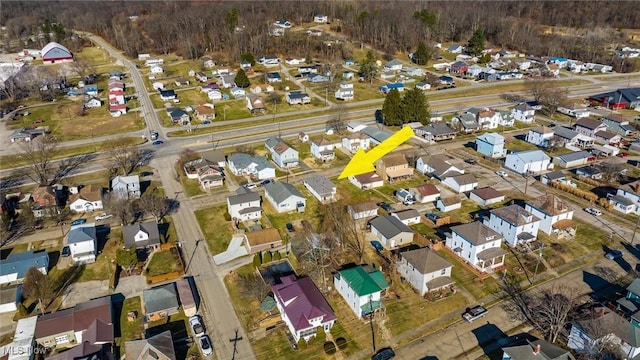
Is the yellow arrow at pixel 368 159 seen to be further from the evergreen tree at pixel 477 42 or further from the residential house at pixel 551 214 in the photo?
the evergreen tree at pixel 477 42

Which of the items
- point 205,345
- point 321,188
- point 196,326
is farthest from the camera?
point 321,188

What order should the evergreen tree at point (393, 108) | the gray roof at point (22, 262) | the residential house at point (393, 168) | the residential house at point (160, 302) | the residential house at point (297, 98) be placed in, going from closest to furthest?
the residential house at point (160, 302), the gray roof at point (22, 262), the residential house at point (393, 168), the evergreen tree at point (393, 108), the residential house at point (297, 98)

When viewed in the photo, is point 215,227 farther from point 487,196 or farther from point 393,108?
point 393,108

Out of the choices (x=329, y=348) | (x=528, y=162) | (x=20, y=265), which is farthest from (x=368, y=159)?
(x=20, y=265)

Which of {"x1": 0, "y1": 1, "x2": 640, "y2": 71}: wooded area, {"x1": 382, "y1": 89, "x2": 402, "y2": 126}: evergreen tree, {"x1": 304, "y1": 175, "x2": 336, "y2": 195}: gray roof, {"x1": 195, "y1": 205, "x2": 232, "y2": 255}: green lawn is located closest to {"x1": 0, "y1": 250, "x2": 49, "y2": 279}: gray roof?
{"x1": 195, "y1": 205, "x2": 232, "y2": 255}: green lawn

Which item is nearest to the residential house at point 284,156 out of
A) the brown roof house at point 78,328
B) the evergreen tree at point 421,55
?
the brown roof house at point 78,328

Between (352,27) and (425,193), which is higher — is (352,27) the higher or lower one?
the higher one
